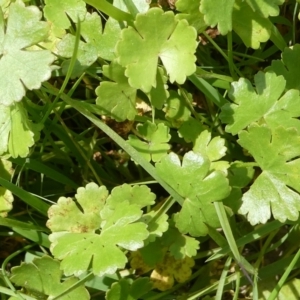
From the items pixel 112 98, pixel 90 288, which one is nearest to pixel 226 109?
pixel 112 98

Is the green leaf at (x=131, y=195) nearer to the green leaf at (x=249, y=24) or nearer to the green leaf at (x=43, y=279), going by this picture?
the green leaf at (x=43, y=279)

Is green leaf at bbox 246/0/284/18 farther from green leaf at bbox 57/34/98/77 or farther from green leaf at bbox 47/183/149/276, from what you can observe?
green leaf at bbox 47/183/149/276

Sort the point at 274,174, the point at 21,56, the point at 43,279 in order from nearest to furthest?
the point at 21,56
the point at 274,174
the point at 43,279

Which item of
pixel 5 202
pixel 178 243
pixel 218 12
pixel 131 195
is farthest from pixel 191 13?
pixel 5 202

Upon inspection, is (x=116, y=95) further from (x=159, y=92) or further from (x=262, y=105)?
(x=262, y=105)

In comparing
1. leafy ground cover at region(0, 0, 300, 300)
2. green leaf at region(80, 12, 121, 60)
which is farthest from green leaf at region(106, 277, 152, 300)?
green leaf at region(80, 12, 121, 60)

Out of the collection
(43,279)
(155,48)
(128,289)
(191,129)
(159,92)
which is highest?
(155,48)

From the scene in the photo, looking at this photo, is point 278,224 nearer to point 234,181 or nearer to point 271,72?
point 234,181
